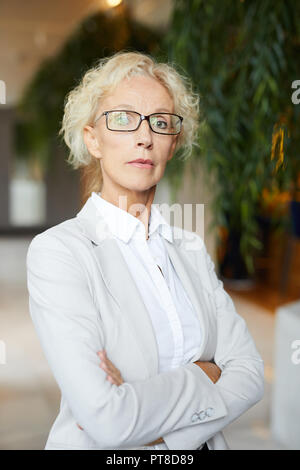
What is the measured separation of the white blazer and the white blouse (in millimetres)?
18

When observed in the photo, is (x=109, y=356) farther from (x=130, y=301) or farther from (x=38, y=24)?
(x=38, y=24)

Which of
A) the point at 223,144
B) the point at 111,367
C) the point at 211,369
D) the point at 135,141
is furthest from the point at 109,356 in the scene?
the point at 223,144

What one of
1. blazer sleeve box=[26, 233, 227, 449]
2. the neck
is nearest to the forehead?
the neck

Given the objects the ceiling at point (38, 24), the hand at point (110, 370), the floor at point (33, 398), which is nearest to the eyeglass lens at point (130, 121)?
the hand at point (110, 370)

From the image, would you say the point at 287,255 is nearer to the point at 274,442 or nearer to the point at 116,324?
the point at 274,442

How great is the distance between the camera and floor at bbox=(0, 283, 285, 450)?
2660mm

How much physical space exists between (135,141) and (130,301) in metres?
0.30

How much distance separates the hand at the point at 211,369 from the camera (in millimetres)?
1081

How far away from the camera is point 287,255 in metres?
5.88

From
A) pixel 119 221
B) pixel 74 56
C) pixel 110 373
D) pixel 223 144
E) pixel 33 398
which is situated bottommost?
pixel 33 398

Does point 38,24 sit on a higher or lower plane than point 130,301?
higher

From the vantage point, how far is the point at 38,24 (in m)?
6.42

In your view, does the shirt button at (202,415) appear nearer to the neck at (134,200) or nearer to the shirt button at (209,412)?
the shirt button at (209,412)
